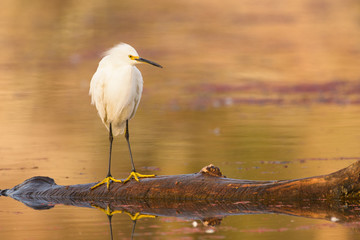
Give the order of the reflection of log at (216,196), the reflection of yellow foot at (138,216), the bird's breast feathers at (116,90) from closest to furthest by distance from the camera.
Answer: the reflection of log at (216,196) → the reflection of yellow foot at (138,216) → the bird's breast feathers at (116,90)

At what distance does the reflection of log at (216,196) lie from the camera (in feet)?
27.5

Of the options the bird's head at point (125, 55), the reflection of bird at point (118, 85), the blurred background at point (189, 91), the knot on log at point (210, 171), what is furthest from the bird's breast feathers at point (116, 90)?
the knot on log at point (210, 171)

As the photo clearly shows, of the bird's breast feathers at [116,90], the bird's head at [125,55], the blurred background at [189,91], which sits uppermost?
the bird's head at [125,55]

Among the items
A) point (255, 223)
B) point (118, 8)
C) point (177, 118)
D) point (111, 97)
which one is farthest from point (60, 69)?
point (255, 223)

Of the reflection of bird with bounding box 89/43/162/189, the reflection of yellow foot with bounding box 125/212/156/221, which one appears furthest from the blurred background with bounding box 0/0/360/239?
the reflection of bird with bounding box 89/43/162/189

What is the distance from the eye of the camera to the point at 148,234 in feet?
25.4

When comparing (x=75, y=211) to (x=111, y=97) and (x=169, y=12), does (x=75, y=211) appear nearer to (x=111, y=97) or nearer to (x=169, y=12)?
(x=111, y=97)

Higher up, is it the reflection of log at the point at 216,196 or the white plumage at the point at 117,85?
the white plumage at the point at 117,85

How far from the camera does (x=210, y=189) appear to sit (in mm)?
8883

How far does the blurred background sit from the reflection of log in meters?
0.42

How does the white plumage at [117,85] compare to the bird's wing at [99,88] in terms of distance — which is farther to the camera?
the bird's wing at [99,88]

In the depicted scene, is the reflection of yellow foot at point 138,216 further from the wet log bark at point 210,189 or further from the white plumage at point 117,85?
the white plumage at point 117,85

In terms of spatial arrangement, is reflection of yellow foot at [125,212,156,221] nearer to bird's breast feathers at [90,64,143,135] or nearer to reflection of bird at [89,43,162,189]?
reflection of bird at [89,43,162,189]

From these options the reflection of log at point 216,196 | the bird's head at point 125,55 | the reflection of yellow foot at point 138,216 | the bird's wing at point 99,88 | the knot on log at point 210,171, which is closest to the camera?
the reflection of log at point 216,196
